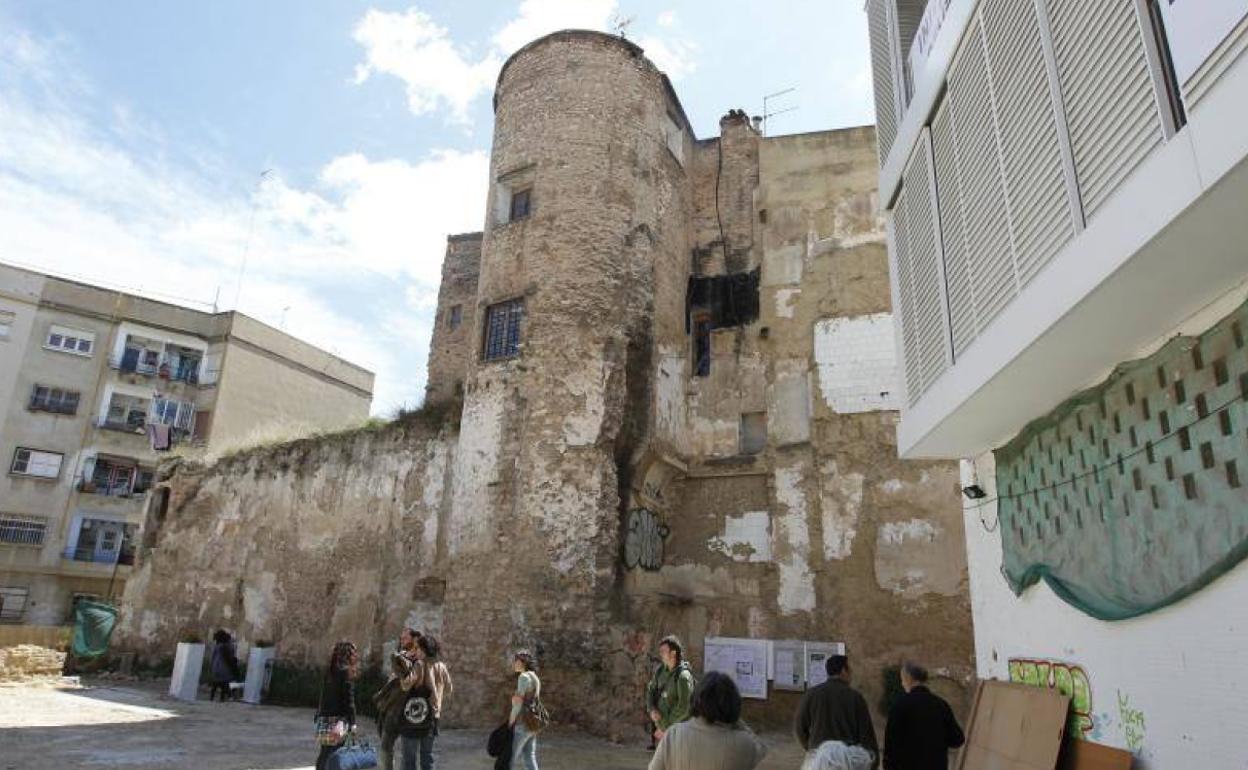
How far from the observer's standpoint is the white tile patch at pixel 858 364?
15.0 m

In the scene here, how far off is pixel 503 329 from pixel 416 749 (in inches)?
371

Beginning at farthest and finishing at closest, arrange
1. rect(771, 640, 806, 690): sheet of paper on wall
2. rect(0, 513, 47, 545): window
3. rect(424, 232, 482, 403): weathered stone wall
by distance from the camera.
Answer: rect(0, 513, 47, 545): window < rect(424, 232, 482, 403): weathered stone wall < rect(771, 640, 806, 690): sheet of paper on wall

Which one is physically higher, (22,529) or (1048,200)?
(1048,200)

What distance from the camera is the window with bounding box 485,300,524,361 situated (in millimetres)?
15023

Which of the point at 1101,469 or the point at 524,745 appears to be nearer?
the point at 1101,469

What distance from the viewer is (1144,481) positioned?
5.34 m

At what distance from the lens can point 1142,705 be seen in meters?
5.33

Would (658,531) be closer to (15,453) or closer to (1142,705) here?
(1142,705)

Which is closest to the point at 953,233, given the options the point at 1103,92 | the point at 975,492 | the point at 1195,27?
the point at 1103,92

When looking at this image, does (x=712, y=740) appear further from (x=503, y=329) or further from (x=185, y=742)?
(x=503, y=329)

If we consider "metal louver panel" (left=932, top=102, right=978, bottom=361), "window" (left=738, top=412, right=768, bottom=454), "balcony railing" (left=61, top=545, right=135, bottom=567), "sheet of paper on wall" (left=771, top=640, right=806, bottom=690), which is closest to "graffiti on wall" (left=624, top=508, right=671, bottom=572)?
Answer: "window" (left=738, top=412, right=768, bottom=454)

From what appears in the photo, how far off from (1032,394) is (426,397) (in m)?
17.1

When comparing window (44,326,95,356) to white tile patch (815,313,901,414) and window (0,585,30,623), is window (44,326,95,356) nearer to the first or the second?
window (0,585,30,623)

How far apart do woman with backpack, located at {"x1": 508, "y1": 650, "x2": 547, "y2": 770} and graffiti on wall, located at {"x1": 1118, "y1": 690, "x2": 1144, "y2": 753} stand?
4.64m
